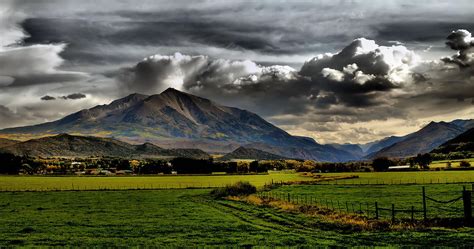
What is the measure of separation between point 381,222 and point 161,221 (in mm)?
23205

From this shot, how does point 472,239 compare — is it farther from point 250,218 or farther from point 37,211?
point 37,211

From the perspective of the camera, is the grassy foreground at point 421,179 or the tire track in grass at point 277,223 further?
the grassy foreground at point 421,179

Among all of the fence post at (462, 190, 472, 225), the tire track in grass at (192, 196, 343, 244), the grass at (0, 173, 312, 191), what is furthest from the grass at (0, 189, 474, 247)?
the grass at (0, 173, 312, 191)

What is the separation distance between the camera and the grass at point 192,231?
1332 inches

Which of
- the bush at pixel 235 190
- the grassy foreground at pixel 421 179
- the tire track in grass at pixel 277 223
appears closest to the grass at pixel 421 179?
the grassy foreground at pixel 421 179

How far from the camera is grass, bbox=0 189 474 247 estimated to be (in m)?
33.8

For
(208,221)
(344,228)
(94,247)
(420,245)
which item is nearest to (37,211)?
(208,221)

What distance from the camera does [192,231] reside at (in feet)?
135

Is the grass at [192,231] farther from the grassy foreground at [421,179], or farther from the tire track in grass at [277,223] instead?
the grassy foreground at [421,179]

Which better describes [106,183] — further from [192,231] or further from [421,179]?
[192,231]

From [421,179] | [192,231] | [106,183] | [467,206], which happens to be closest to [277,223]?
[192,231]

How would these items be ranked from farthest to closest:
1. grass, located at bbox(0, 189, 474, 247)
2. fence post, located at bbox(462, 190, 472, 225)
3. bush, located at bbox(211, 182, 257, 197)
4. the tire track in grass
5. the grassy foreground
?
the grassy foreground
bush, located at bbox(211, 182, 257, 197)
fence post, located at bbox(462, 190, 472, 225)
the tire track in grass
grass, located at bbox(0, 189, 474, 247)

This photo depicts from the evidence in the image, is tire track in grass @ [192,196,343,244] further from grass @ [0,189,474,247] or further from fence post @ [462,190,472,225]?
fence post @ [462,190,472,225]

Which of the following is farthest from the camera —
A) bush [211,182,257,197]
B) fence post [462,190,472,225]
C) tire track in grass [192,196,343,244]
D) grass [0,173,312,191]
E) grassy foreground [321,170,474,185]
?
grass [0,173,312,191]
